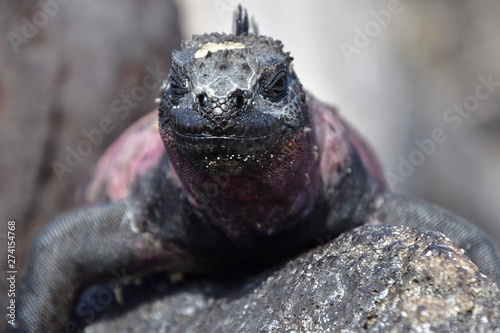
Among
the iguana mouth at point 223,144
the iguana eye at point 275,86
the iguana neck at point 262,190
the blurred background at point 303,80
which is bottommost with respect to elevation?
the blurred background at point 303,80

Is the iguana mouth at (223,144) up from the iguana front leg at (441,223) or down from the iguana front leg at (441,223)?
up

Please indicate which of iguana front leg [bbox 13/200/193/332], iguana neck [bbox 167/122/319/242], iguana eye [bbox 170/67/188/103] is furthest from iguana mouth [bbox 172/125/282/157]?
iguana front leg [bbox 13/200/193/332]

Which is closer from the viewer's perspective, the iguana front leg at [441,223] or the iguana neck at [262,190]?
the iguana neck at [262,190]

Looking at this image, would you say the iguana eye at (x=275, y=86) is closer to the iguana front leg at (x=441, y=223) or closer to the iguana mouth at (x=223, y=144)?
the iguana mouth at (x=223, y=144)

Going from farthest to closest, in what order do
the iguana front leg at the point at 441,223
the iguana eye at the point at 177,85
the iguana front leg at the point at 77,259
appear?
the iguana front leg at the point at 77,259
the iguana front leg at the point at 441,223
the iguana eye at the point at 177,85

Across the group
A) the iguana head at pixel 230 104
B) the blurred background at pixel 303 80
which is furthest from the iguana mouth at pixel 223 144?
the blurred background at pixel 303 80

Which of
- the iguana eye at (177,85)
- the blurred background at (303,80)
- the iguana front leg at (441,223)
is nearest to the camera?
the iguana eye at (177,85)

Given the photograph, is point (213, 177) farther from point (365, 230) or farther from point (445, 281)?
point (445, 281)

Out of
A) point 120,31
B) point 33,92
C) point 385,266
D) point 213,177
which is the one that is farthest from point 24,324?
point 120,31
